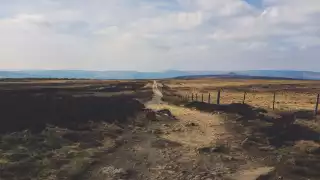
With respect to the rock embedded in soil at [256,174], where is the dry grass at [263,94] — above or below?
above

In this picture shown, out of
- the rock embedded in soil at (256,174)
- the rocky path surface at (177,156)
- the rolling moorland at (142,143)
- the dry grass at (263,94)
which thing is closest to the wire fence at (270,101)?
the dry grass at (263,94)

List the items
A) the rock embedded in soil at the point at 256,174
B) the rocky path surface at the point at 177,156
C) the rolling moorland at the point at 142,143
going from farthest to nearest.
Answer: the rolling moorland at the point at 142,143 < the rocky path surface at the point at 177,156 < the rock embedded in soil at the point at 256,174

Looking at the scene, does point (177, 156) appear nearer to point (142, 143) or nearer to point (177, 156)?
point (177, 156)

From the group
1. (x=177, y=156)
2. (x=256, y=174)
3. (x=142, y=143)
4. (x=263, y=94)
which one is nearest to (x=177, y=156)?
(x=177, y=156)

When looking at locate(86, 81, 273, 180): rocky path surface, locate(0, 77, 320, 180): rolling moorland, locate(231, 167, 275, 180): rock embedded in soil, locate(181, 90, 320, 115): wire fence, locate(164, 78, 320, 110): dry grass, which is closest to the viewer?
locate(231, 167, 275, 180): rock embedded in soil

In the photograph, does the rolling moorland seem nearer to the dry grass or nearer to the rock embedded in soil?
the rock embedded in soil

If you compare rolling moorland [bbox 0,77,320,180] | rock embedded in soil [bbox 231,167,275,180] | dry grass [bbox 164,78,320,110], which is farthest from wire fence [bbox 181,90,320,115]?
rock embedded in soil [bbox 231,167,275,180]

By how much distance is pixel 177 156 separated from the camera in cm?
2350

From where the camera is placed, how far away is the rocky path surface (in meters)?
20.1

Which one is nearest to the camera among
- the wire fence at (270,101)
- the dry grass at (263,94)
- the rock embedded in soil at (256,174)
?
the rock embedded in soil at (256,174)

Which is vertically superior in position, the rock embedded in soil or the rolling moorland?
the rolling moorland

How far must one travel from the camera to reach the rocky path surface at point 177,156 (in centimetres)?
2011

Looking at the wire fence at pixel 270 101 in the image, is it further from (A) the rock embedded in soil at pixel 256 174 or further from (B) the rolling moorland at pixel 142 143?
(A) the rock embedded in soil at pixel 256 174

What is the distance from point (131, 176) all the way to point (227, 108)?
967 inches
